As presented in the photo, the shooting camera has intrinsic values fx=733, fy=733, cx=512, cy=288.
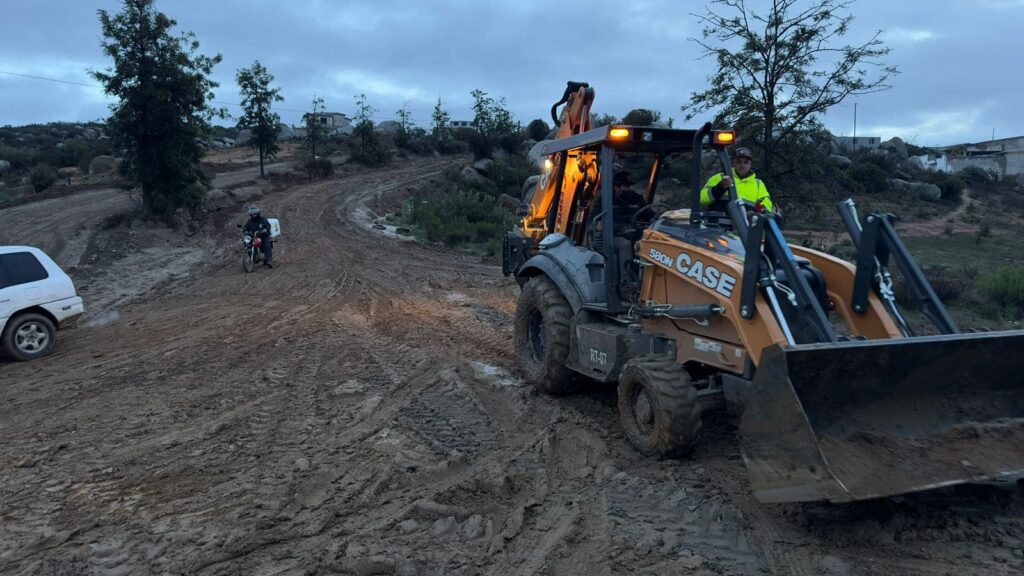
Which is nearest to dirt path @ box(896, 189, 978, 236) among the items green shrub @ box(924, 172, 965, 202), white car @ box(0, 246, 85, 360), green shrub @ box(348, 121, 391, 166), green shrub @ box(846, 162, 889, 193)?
green shrub @ box(846, 162, 889, 193)

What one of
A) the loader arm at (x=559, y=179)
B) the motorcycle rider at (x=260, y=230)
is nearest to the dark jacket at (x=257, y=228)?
the motorcycle rider at (x=260, y=230)

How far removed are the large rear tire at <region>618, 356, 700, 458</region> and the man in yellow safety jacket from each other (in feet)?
5.06

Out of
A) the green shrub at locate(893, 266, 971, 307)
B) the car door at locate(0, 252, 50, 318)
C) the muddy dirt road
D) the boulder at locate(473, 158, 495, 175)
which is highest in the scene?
the boulder at locate(473, 158, 495, 175)

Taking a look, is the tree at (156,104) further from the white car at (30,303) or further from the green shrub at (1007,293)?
the green shrub at (1007,293)

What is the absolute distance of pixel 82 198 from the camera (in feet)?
87.6

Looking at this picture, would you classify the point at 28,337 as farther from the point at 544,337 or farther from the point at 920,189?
the point at 920,189

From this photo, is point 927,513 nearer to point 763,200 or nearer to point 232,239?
point 763,200

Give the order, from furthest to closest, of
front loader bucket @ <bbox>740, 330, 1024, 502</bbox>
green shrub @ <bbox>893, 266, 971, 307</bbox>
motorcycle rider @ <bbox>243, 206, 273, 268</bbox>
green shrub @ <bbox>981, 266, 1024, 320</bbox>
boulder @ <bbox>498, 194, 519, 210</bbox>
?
boulder @ <bbox>498, 194, 519, 210</bbox> < motorcycle rider @ <bbox>243, 206, 273, 268</bbox> < green shrub @ <bbox>981, 266, 1024, 320</bbox> < green shrub @ <bbox>893, 266, 971, 307</bbox> < front loader bucket @ <bbox>740, 330, 1024, 502</bbox>

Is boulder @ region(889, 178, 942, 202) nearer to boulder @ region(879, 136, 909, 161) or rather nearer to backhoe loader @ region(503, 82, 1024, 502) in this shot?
boulder @ region(879, 136, 909, 161)

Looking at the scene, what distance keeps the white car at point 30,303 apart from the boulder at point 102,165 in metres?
29.1

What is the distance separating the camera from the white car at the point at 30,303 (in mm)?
9594

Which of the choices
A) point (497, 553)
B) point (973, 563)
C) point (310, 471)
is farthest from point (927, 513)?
point (310, 471)

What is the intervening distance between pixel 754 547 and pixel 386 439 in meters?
3.17

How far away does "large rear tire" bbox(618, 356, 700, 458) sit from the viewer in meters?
5.02
